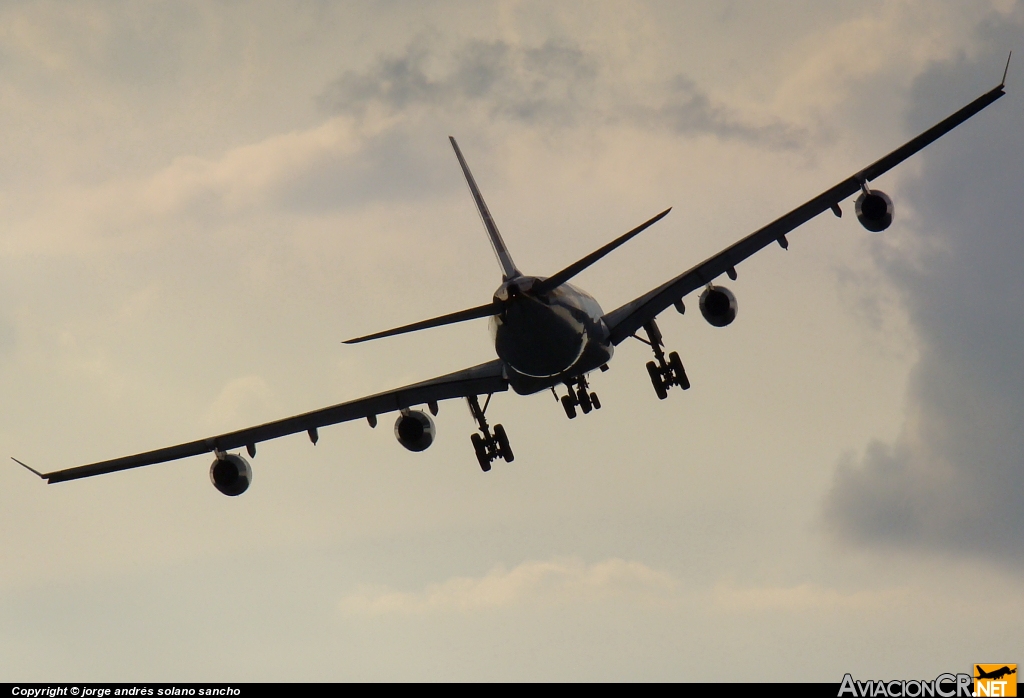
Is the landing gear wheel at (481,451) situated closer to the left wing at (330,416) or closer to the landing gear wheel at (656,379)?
the left wing at (330,416)

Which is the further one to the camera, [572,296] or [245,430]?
[245,430]

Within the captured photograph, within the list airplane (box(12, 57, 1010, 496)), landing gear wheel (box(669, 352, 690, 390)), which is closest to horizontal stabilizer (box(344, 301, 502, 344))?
airplane (box(12, 57, 1010, 496))

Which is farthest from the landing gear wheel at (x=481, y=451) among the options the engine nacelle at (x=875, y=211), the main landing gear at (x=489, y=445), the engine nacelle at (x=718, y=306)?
the engine nacelle at (x=875, y=211)

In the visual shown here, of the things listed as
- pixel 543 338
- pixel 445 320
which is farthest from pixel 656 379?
pixel 445 320

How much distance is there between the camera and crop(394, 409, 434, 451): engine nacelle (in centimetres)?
4562

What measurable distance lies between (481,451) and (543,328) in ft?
37.3

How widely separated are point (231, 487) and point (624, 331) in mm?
16158

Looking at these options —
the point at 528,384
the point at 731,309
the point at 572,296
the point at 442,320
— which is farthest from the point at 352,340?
the point at 731,309

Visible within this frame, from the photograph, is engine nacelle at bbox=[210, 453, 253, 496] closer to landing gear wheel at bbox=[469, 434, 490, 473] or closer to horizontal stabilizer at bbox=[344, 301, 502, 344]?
landing gear wheel at bbox=[469, 434, 490, 473]

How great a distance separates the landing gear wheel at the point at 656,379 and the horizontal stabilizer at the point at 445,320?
10880 millimetres

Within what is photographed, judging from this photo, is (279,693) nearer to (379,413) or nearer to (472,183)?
(379,413)

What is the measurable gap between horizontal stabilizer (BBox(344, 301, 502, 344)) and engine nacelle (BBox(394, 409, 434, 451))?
9.17 m

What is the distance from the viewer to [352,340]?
109ft

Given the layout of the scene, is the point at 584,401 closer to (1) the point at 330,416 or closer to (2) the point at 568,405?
(2) the point at 568,405
